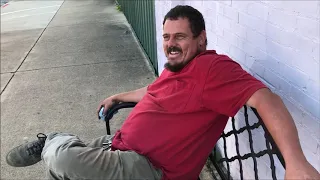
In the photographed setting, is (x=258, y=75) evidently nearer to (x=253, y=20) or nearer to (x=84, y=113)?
(x=253, y=20)

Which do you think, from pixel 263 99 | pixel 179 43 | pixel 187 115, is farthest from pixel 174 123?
pixel 263 99

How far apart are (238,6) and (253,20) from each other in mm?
223

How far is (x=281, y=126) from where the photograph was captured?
1311mm

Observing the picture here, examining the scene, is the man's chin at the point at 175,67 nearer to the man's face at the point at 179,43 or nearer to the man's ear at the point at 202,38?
the man's face at the point at 179,43

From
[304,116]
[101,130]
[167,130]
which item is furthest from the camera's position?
[101,130]

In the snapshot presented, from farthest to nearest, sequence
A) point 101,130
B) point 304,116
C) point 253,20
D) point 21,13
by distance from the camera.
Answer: point 21,13, point 101,130, point 253,20, point 304,116

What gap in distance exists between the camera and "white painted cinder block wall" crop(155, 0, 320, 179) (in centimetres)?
153

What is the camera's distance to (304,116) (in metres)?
1.63

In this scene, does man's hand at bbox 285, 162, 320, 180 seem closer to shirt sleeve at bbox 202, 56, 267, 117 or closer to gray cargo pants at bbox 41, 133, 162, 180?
shirt sleeve at bbox 202, 56, 267, 117

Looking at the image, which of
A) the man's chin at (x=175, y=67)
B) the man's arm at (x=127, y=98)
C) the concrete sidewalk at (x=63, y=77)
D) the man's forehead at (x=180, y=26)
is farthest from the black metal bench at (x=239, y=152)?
the concrete sidewalk at (x=63, y=77)

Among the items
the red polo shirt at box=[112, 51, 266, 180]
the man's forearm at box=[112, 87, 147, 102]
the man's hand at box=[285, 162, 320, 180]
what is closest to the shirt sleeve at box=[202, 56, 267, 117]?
the red polo shirt at box=[112, 51, 266, 180]

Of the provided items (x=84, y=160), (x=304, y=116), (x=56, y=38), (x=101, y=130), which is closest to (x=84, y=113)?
(x=101, y=130)

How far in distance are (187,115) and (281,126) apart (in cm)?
56

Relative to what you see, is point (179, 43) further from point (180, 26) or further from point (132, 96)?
point (132, 96)
